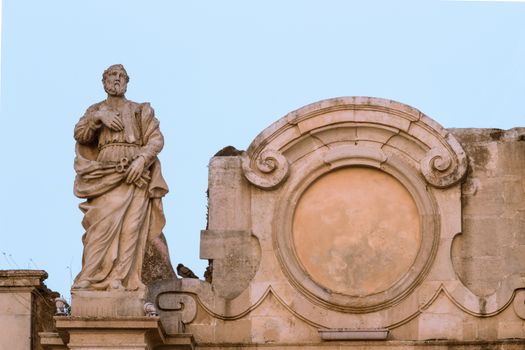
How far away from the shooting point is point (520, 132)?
26.6 meters

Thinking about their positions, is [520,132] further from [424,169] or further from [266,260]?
[266,260]

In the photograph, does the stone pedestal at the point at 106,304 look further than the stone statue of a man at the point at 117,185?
No

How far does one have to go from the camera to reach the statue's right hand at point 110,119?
26109 millimetres

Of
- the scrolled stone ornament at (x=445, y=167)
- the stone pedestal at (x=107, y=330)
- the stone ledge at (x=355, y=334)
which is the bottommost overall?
the stone pedestal at (x=107, y=330)

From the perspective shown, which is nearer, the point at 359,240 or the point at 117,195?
the point at 117,195

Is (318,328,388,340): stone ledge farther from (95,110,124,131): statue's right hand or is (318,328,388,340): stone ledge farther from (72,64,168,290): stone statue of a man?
(95,110,124,131): statue's right hand

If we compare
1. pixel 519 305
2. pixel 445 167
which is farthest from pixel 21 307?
pixel 519 305

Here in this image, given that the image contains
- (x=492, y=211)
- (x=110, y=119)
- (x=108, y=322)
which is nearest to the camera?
(x=108, y=322)

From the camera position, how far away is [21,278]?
1098 inches

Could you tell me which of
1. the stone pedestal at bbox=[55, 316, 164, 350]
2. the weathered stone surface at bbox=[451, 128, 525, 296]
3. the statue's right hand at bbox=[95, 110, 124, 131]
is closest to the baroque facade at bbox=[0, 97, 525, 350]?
the weathered stone surface at bbox=[451, 128, 525, 296]

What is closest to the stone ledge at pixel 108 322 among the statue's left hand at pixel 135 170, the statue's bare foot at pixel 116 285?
the statue's bare foot at pixel 116 285

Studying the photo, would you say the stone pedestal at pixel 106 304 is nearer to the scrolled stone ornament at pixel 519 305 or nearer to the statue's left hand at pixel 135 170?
the statue's left hand at pixel 135 170

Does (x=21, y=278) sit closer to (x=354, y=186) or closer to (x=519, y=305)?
(x=354, y=186)

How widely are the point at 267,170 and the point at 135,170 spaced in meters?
1.45
